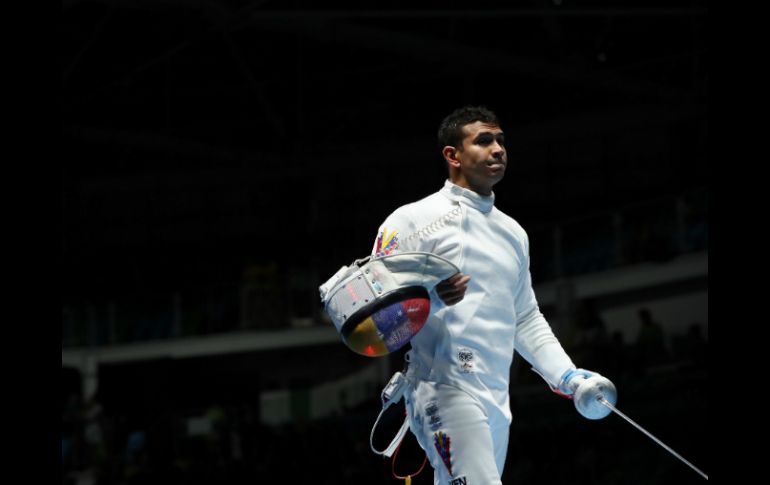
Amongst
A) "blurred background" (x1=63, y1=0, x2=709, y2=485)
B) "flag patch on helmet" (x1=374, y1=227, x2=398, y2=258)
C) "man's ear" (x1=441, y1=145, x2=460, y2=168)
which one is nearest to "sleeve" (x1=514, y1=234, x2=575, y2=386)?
"man's ear" (x1=441, y1=145, x2=460, y2=168)

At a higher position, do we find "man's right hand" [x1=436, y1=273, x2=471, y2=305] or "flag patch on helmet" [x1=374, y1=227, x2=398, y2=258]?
"flag patch on helmet" [x1=374, y1=227, x2=398, y2=258]

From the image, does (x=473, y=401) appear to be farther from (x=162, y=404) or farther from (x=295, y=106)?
(x=295, y=106)

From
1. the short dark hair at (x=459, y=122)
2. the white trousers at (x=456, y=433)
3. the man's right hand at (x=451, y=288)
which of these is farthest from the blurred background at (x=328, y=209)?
the man's right hand at (x=451, y=288)

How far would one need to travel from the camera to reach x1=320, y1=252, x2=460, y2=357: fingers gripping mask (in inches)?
155

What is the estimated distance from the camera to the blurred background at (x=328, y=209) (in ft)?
40.4

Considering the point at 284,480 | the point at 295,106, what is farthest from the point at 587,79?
the point at 284,480

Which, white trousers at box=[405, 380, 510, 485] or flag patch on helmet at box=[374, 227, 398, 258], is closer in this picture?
white trousers at box=[405, 380, 510, 485]

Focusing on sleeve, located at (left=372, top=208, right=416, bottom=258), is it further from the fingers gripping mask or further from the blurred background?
the blurred background

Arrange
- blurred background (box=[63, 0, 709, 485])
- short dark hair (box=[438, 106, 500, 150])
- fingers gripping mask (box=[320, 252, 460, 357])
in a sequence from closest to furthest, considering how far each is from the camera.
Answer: fingers gripping mask (box=[320, 252, 460, 357]), short dark hair (box=[438, 106, 500, 150]), blurred background (box=[63, 0, 709, 485])

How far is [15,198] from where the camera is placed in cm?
378

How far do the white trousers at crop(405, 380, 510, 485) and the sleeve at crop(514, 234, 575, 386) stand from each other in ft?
0.98

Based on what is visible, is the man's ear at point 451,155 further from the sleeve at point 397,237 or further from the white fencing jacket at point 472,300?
the sleeve at point 397,237

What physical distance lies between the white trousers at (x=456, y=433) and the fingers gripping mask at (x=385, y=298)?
273mm

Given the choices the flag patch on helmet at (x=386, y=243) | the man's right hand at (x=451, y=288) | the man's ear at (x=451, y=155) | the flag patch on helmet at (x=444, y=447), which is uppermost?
the man's ear at (x=451, y=155)
